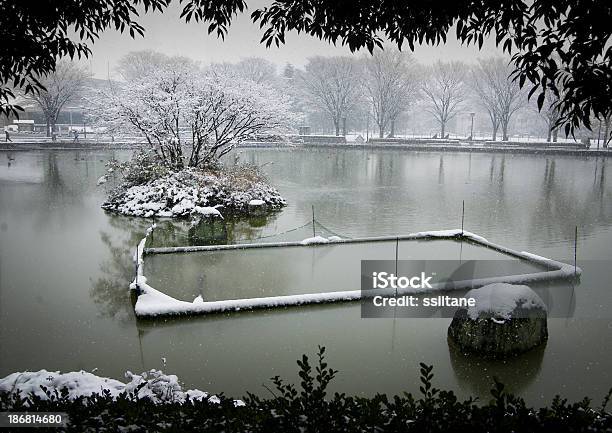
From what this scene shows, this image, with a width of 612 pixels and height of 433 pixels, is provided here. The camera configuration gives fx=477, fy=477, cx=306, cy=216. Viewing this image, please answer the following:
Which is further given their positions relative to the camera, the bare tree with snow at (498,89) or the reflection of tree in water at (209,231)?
the bare tree with snow at (498,89)

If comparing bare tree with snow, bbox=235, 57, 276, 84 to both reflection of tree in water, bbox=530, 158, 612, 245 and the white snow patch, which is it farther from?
the white snow patch

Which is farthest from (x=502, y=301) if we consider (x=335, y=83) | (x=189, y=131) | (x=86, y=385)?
(x=335, y=83)

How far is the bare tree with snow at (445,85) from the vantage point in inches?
2254

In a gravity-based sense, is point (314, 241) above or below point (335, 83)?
below

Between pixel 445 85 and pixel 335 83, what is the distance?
13.3 metres

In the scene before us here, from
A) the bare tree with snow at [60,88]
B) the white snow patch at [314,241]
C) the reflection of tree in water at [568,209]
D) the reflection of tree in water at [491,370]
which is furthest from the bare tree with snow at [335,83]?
the reflection of tree in water at [491,370]

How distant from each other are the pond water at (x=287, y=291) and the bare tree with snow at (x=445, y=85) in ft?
120

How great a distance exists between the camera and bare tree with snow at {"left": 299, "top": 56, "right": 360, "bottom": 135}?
59.4 meters

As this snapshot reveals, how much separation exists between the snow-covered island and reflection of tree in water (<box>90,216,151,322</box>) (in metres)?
3.27

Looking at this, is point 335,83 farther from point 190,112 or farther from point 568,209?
point 568,209

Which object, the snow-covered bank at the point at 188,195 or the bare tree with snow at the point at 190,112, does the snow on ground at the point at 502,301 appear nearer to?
the snow-covered bank at the point at 188,195

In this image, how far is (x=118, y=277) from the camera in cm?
1037

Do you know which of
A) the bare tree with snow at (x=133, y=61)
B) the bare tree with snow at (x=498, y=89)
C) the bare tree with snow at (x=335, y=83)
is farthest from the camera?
the bare tree with snow at (x=133, y=61)

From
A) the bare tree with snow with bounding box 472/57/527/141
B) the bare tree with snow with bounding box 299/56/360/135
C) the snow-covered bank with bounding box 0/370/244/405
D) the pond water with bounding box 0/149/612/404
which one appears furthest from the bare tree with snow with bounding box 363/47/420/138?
the snow-covered bank with bounding box 0/370/244/405
